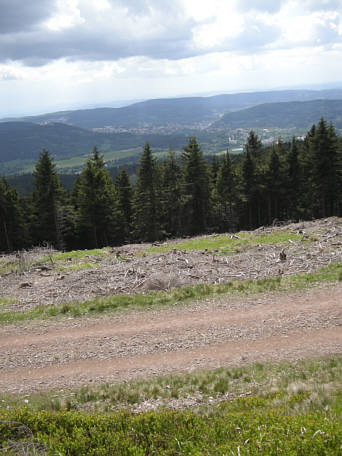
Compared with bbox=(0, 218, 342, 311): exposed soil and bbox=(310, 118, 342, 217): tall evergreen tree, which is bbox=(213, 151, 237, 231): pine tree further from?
bbox=(0, 218, 342, 311): exposed soil

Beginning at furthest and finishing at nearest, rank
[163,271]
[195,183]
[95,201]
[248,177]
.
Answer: [248,177], [195,183], [95,201], [163,271]

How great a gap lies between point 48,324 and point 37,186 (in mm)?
38501

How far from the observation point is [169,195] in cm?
5006

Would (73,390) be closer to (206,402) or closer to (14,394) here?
(14,394)

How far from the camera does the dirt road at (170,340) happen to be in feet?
33.0

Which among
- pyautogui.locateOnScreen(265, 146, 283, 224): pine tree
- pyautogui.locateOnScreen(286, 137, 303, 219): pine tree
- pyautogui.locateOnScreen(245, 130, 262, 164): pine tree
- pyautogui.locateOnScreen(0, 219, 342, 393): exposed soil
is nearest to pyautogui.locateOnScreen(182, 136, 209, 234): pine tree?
pyautogui.locateOnScreen(265, 146, 283, 224): pine tree

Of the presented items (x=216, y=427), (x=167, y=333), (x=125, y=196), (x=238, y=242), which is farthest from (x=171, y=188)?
(x=216, y=427)

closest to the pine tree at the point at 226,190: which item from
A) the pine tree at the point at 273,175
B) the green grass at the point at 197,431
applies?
the pine tree at the point at 273,175

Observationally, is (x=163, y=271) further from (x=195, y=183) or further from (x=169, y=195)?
(x=195, y=183)

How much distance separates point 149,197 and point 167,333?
37.3 metres

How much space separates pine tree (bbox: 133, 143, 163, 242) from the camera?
48250mm

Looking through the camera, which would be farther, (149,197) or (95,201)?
(149,197)

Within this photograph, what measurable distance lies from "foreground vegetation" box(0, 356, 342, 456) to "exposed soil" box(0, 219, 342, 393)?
67.2 inches

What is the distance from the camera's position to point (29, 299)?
16.7 meters
